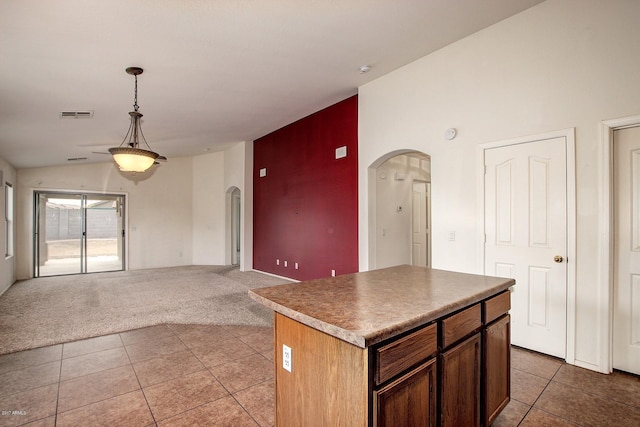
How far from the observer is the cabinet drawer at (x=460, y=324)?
1494mm

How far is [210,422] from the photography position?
6.86 ft

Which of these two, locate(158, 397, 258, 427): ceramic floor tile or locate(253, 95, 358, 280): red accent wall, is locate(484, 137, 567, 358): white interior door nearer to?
locate(253, 95, 358, 280): red accent wall

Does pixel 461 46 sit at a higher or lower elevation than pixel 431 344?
higher

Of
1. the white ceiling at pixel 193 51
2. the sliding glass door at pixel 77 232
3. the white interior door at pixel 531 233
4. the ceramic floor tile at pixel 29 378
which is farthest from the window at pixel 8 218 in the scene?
the white interior door at pixel 531 233

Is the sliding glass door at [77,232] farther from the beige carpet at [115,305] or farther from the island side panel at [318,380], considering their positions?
the island side panel at [318,380]

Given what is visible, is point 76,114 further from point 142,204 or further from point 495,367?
point 495,367

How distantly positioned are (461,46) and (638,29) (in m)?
1.52

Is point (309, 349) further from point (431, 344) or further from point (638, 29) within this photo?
point (638, 29)

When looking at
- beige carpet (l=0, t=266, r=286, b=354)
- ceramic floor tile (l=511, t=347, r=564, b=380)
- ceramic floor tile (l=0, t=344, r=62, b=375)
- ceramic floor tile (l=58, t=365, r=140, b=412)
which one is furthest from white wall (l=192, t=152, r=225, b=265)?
ceramic floor tile (l=511, t=347, r=564, b=380)

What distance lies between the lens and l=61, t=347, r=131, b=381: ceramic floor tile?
2779 millimetres

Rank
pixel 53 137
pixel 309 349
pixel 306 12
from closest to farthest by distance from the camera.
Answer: pixel 309 349
pixel 306 12
pixel 53 137

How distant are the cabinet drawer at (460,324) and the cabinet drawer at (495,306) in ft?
0.27

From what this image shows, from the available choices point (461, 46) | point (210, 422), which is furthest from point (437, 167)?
point (210, 422)

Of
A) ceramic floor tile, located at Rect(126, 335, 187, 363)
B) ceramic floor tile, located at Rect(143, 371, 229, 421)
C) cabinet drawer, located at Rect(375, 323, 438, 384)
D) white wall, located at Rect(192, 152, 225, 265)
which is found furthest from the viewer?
white wall, located at Rect(192, 152, 225, 265)
